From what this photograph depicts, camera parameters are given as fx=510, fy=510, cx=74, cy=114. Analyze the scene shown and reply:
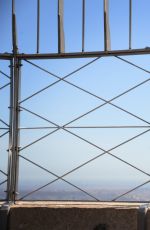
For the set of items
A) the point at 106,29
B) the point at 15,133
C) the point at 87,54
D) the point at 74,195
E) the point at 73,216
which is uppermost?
the point at 106,29

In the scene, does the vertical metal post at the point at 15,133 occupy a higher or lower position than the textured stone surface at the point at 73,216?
higher

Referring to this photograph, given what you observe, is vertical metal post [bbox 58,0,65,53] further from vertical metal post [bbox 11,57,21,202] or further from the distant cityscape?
the distant cityscape

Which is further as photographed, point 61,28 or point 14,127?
point 61,28

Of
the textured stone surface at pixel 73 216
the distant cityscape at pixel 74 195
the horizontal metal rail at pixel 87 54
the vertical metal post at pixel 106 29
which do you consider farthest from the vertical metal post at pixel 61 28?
the textured stone surface at pixel 73 216

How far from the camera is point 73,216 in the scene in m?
5.82

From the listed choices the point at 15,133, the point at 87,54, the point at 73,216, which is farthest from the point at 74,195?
the point at 87,54

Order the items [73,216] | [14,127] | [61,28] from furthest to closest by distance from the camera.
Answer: [61,28]
[14,127]
[73,216]

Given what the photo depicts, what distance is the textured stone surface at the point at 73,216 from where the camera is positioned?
5660 millimetres

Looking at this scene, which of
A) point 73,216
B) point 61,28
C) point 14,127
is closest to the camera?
point 73,216

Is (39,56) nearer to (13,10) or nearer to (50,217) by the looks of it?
(13,10)

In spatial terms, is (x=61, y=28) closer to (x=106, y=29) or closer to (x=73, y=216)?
(x=106, y=29)

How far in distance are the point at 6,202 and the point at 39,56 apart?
1.97m

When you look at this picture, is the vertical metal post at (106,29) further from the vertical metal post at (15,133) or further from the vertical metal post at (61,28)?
the vertical metal post at (15,133)

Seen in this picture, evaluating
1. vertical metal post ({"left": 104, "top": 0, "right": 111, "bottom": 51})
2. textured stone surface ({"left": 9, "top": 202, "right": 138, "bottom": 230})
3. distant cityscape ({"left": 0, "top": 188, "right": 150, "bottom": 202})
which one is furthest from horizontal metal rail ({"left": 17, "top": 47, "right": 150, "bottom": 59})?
textured stone surface ({"left": 9, "top": 202, "right": 138, "bottom": 230})
